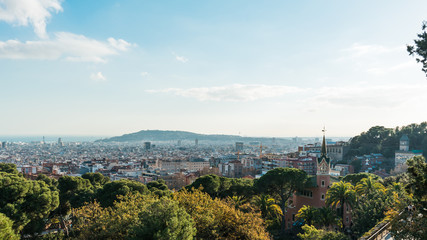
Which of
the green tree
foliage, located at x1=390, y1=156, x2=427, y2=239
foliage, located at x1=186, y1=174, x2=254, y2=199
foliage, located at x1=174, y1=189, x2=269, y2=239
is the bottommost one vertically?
foliage, located at x1=186, y1=174, x2=254, y2=199

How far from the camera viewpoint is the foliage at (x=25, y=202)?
1712 centimetres

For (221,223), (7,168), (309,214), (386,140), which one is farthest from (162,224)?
(386,140)

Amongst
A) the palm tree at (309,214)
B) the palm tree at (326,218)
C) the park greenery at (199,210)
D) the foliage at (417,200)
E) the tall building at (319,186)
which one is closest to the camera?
the foliage at (417,200)

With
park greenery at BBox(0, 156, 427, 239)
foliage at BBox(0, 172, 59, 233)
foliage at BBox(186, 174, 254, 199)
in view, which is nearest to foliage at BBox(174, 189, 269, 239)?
park greenery at BBox(0, 156, 427, 239)

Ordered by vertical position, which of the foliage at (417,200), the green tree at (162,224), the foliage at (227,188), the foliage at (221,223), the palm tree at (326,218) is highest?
the foliage at (417,200)

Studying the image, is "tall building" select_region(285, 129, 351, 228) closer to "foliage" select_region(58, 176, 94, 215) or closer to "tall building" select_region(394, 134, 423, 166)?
"foliage" select_region(58, 176, 94, 215)

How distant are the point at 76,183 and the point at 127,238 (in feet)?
56.8

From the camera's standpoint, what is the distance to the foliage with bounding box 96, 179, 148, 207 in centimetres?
2243

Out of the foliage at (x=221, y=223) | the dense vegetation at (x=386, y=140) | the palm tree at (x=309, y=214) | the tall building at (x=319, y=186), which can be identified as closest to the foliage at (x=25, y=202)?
the foliage at (x=221, y=223)

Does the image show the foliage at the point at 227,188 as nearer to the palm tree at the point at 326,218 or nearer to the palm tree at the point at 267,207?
the palm tree at the point at 267,207

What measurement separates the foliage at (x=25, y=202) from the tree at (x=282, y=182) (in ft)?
54.5

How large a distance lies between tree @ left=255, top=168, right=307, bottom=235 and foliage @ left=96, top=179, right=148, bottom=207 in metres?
10.4

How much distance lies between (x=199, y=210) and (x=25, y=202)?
11.1 metres

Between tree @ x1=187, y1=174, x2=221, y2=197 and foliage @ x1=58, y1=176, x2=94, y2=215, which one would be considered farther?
tree @ x1=187, y1=174, x2=221, y2=197
